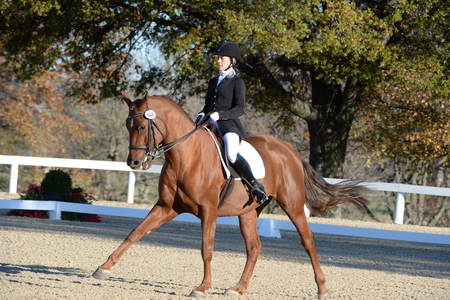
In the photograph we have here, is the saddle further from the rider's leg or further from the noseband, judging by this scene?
the noseband

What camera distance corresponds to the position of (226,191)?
7.59 metres

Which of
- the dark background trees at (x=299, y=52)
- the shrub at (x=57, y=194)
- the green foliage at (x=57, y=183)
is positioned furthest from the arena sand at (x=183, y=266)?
the dark background trees at (x=299, y=52)

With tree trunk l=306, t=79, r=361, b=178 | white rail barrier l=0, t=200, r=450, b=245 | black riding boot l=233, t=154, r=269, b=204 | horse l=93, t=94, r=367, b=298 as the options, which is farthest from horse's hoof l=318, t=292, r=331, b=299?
tree trunk l=306, t=79, r=361, b=178

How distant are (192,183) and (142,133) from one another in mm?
713

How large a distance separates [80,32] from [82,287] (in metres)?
17.3

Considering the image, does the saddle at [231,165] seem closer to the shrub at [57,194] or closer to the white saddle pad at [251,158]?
the white saddle pad at [251,158]

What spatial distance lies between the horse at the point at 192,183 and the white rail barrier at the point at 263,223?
237 inches

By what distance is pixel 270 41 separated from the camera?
1839 cm

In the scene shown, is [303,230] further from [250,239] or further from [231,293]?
[231,293]

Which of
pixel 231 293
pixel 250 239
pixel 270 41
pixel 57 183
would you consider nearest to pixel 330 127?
pixel 270 41

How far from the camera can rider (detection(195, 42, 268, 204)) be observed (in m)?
7.57

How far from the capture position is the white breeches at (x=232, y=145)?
752 cm

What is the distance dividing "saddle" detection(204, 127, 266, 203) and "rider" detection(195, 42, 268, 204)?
2.0 inches

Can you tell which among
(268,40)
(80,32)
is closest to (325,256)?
(268,40)
